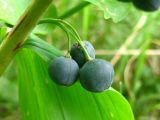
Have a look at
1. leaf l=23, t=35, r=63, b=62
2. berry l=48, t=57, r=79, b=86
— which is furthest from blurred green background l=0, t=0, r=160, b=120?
berry l=48, t=57, r=79, b=86

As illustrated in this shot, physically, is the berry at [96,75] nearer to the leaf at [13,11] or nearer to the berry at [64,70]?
the berry at [64,70]

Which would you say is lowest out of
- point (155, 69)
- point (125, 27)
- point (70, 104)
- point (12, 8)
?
point (155, 69)

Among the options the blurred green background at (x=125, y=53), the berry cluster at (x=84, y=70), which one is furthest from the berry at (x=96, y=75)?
the blurred green background at (x=125, y=53)

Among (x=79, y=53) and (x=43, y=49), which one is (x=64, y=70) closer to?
(x=79, y=53)

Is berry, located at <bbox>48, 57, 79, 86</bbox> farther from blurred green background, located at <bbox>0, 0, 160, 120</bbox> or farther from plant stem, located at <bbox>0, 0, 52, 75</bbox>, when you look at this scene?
blurred green background, located at <bbox>0, 0, 160, 120</bbox>

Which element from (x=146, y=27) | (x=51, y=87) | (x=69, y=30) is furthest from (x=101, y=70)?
(x=146, y=27)

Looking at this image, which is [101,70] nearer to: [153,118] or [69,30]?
[69,30]
